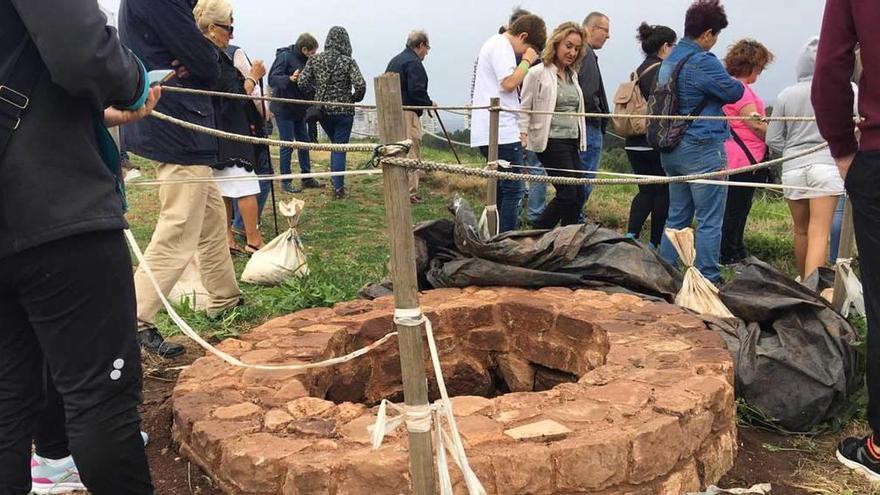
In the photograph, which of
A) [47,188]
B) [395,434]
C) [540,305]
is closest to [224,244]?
[540,305]

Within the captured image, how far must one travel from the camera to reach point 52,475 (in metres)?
2.51

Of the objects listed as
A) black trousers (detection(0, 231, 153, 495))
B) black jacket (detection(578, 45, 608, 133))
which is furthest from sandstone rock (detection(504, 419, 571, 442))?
black jacket (detection(578, 45, 608, 133))

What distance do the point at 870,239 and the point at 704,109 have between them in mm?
2397

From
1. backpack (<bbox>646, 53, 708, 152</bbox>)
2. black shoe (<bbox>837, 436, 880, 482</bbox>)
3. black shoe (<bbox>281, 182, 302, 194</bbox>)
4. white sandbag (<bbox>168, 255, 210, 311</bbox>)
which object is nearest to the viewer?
black shoe (<bbox>837, 436, 880, 482</bbox>)

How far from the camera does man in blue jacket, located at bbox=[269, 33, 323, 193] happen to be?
8328 millimetres

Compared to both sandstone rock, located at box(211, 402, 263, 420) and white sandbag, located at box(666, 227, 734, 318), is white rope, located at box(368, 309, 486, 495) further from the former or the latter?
white sandbag, located at box(666, 227, 734, 318)

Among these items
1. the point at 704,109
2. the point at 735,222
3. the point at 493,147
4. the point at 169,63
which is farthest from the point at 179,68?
the point at 735,222

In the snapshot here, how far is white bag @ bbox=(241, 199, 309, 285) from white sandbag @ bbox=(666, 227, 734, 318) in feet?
8.16

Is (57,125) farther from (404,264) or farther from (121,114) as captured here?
(404,264)

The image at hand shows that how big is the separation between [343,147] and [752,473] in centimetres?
196

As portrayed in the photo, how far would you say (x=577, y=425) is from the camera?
2.33 m

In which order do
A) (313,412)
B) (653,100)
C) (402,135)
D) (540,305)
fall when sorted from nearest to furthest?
(402,135) < (313,412) < (540,305) < (653,100)

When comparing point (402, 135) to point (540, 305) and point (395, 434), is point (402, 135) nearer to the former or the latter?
point (395, 434)

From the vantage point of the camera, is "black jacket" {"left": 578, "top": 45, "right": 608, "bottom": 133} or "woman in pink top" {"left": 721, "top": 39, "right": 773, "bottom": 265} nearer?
"woman in pink top" {"left": 721, "top": 39, "right": 773, "bottom": 265}
